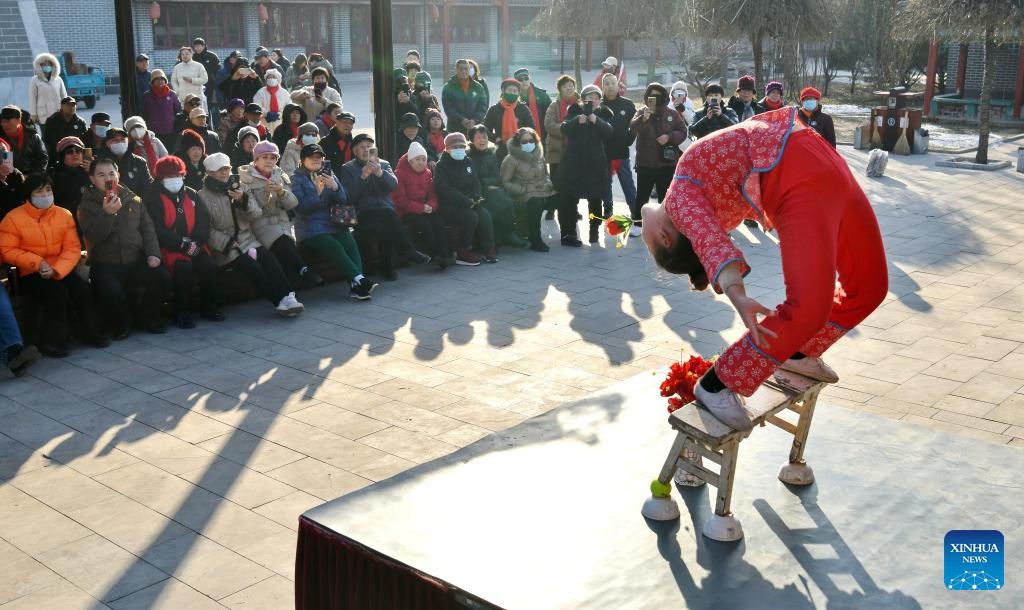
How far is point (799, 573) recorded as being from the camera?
11.7ft

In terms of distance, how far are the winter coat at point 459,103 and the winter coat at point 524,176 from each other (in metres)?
2.41

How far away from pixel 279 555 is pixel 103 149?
232 inches

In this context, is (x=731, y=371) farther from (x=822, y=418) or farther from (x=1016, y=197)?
(x=1016, y=197)

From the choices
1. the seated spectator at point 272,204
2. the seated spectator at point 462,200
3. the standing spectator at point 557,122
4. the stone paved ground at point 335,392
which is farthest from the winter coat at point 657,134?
the seated spectator at point 272,204

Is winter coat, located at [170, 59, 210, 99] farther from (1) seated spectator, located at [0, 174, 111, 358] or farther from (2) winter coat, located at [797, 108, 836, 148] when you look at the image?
(2) winter coat, located at [797, 108, 836, 148]

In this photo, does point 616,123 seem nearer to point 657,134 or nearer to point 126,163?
point 657,134

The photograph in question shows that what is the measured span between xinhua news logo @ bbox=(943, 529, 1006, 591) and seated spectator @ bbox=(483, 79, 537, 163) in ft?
30.5

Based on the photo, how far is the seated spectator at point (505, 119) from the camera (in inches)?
493

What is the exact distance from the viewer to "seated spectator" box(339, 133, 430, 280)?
381 inches

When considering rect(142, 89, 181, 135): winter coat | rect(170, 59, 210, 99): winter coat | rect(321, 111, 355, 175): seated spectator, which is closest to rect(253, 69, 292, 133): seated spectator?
rect(142, 89, 181, 135): winter coat

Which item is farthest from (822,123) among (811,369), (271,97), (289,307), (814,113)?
(811,369)

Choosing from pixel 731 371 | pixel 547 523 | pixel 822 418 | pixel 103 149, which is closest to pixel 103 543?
pixel 547 523

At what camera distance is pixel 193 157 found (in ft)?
31.6

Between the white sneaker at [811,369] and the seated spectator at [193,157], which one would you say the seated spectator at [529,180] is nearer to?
the seated spectator at [193,157]
